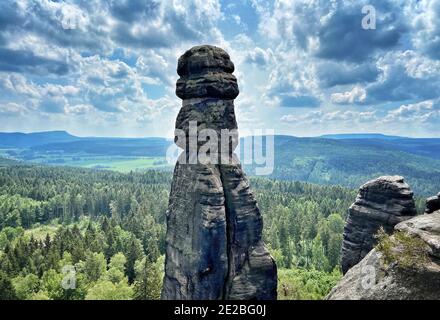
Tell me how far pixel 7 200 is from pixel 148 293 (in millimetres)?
138760

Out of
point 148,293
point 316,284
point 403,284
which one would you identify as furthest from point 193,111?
point 316,284

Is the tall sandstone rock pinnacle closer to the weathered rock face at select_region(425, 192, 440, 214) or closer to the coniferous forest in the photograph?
the weathered rock face at select_region(425, 192, 440, 214)

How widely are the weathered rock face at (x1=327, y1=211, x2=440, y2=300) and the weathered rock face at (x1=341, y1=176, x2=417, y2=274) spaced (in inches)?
424

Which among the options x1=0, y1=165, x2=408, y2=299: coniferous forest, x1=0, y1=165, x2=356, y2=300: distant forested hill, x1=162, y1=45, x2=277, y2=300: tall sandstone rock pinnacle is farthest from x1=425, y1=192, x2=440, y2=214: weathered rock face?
x1=0, y1=165, x2=408, y2=299: coniferous forest

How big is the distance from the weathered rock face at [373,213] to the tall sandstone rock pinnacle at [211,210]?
36.1 ft

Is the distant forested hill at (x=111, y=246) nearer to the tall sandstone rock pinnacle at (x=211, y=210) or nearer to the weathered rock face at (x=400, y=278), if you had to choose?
the tall sandstone rock pinnacle at (x=211, y=210)

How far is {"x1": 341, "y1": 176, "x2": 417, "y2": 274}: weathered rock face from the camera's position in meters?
37.9

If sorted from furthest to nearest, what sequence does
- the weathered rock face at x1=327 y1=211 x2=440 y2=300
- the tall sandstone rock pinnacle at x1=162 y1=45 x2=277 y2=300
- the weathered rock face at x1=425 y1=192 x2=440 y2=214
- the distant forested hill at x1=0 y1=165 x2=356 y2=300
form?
the distant forested hill at x1=0 y1=165 x2=356 y2=300 → the tall sandstone rock pinnacle at x1=162 y1=45 x2=277 y2=300 → the weathered rock face at x1=425 y1=192 x2=440 y2=214 → the weathered rock face at x1=327 y1=211 x2=440 y2=300

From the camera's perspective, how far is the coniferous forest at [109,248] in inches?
2569

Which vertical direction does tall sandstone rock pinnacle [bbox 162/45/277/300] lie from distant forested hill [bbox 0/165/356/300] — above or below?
above

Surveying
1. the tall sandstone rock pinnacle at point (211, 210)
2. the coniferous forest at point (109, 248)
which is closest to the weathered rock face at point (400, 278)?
the tall sandstone rock pinnacle at point (211, 210)

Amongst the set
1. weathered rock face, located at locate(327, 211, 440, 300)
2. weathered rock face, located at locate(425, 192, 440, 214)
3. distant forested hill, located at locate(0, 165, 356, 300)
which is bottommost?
distant forested hill, located at locate(0, 165, 356, 300)

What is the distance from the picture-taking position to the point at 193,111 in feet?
121

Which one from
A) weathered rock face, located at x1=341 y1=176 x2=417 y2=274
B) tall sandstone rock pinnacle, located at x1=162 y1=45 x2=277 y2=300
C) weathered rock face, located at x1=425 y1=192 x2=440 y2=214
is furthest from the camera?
weathered rock face, located at x1=341 y1=176 x2=417 y2=274
